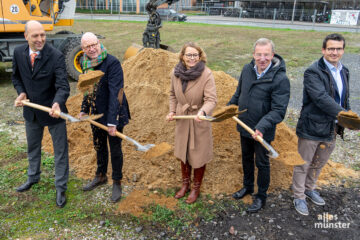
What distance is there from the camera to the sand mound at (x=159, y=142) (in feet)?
11.7

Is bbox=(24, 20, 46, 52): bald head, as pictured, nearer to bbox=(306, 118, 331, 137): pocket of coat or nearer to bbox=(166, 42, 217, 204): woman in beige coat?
bbox=(166, 42, 217, 204): woman in beige coat

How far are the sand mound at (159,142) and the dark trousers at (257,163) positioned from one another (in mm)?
180

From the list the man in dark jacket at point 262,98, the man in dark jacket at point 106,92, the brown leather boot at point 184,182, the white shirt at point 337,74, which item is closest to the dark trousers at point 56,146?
the man in dark jacket at point 106,92

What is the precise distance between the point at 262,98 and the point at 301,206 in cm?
132

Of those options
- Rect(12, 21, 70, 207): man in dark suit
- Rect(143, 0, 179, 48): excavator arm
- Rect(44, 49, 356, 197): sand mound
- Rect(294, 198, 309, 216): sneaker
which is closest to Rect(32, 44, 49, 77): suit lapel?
Rect(12, 21, 70, 207): man in dark suit

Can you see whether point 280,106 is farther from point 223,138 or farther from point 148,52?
point 148,52

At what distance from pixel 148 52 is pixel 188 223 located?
3559mm

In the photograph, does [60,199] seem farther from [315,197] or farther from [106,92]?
[315,197]

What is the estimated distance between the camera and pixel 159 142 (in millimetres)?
4125

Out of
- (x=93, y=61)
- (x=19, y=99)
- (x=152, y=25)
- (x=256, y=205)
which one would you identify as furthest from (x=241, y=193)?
(x=152, y=25)

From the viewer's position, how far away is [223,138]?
4.05 metres

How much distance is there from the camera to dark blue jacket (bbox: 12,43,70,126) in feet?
9.17

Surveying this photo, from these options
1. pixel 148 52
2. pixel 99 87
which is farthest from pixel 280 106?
pixel 148 52

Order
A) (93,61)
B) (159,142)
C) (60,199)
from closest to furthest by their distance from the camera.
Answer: (93,61) → (60,199) → (159,142)
